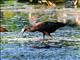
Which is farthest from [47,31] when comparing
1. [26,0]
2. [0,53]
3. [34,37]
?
[26,0]

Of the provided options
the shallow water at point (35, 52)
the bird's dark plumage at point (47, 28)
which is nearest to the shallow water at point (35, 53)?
the shallow water at point (35, 52)

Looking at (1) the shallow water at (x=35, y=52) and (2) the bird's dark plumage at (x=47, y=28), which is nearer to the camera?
(1) the shallow water at (x=35, y=52)

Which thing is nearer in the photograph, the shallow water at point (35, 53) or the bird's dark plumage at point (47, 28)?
the shallow water at point (35, 53)

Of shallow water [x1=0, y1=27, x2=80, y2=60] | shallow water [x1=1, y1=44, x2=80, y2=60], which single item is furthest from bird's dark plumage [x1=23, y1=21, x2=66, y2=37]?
shallow water [x1=1, y1=44, x2=80, y2=60]

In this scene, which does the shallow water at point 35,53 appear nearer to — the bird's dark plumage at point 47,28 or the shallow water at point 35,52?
the shallow water at point 35,52

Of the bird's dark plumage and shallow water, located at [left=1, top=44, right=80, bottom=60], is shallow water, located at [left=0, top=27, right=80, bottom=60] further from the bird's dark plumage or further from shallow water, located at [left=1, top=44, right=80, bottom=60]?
the bird's dark plumage

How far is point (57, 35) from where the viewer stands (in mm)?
7805

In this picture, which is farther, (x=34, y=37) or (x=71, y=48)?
(x=34, y=37)

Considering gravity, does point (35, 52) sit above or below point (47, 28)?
below

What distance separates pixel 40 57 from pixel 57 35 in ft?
6.18

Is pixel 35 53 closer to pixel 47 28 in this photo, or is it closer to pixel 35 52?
pixel 35 52

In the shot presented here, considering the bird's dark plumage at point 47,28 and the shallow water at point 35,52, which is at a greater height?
the bird's dark plumage at point 47,28

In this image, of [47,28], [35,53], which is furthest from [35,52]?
[47,28]

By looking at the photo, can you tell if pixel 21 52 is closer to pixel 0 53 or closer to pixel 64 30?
pixel 0 53
